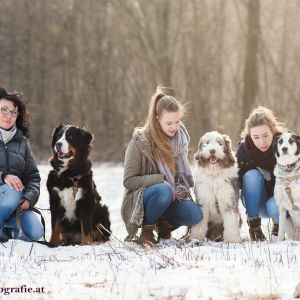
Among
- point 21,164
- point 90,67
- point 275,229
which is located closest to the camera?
point 21,164

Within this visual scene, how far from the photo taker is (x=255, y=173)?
20.0ft

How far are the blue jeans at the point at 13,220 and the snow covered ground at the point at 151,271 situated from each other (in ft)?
1.09

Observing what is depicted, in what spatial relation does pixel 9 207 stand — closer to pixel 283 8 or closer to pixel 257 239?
pixel 257 239

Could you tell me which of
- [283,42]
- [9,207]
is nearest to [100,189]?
[9,207]

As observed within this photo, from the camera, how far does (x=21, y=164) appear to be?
594 cm

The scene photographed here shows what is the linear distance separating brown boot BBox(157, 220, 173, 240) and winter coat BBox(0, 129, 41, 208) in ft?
4.37

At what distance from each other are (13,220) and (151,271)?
87.9 inches

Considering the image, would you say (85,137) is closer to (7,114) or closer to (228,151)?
(7,114)

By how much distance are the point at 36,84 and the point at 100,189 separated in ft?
40.3

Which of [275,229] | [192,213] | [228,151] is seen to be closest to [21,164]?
[192,213]

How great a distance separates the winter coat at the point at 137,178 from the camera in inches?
225

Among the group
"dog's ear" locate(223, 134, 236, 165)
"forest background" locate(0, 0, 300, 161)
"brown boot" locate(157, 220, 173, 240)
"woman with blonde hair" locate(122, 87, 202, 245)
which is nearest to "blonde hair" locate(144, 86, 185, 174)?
"woman with blonde hair" locate(122, 87, 202, 245)

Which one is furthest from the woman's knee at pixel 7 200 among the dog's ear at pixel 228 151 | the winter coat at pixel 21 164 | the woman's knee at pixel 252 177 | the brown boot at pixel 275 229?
the brown boot at pixel 275 229

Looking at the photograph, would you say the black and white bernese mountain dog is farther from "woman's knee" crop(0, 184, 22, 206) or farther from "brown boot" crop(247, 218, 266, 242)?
"brown boot" crop(247, 218, 266, 242)
